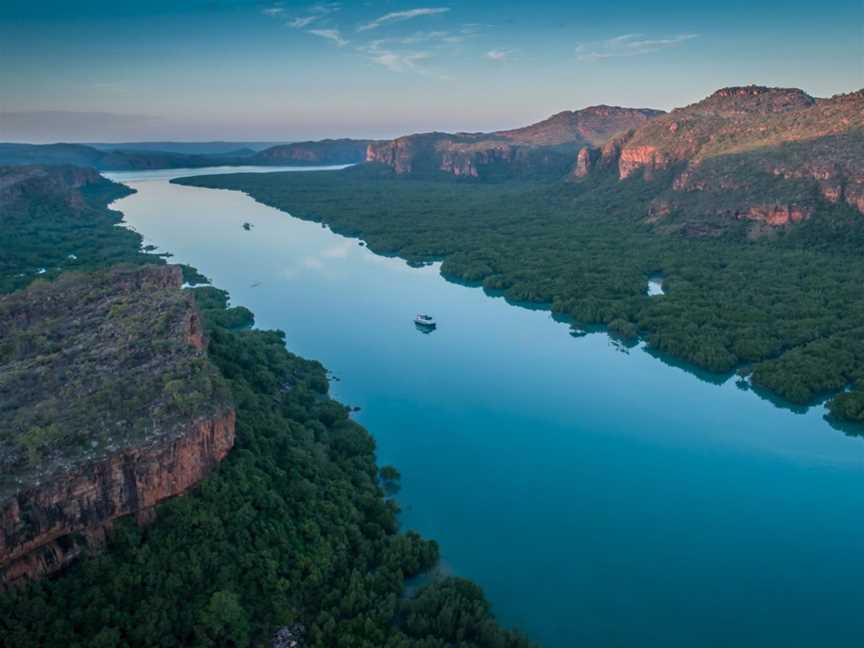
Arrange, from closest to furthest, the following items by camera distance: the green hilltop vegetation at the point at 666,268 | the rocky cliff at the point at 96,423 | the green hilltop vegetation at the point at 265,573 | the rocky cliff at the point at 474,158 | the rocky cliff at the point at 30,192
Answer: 1. the green hilltop vegetation at the point at 265,573
2. the rocky cliff at the point at 96,423
3. the green hilltop vegetation at the point at 666,268
4. the rocky cliff at the point at 30,192
5. the rocky cliff at the point at 474,158

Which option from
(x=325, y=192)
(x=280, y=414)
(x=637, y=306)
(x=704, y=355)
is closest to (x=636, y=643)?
(x=280, y=414)

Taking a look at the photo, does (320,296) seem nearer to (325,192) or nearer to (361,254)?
(361,254)

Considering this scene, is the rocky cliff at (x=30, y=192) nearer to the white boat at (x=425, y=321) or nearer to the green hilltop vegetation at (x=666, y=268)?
the green hilltop vegetation at (x=666, y=268)

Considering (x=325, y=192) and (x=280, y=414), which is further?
(x=325, y=192)

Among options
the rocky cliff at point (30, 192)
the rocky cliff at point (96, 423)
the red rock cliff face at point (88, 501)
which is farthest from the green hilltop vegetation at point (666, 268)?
the rocky cliff at point (30, 192)

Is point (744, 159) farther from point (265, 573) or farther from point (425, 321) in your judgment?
point (265, 573)

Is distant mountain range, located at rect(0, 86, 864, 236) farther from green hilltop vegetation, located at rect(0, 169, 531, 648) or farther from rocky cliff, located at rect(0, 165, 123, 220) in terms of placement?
rocky cliff, located at rect(0, 165, 123, 220)

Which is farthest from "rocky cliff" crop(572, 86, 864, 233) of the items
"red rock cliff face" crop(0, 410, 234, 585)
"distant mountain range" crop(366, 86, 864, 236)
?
"red rock cliff face" crop(0, 410, 234, 585)

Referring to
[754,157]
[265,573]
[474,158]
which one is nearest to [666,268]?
[754,157]

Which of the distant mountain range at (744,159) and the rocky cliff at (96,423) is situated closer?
the rocky cliff at (96,423)
